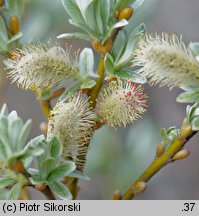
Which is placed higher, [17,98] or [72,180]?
[72,180]

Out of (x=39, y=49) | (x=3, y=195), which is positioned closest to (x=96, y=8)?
(x=39, y=49)

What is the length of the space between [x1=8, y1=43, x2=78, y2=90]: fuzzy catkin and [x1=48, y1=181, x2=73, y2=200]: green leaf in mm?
235

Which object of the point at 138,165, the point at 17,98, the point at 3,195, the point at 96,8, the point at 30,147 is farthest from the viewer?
the point at 17,98

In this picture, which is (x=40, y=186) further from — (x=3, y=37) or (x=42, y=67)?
(x=3, y=37)

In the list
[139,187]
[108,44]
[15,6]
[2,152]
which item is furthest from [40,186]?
[15,6]

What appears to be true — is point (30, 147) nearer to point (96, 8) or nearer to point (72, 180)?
point (72, 180)

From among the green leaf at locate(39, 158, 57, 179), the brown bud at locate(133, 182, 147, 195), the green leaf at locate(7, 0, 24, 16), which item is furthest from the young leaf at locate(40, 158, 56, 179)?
the green leaf at locate(7, 0, 24, 16)

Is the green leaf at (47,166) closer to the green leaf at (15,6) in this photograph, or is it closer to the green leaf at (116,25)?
the green leaf at (116,25)

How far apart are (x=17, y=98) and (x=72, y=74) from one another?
2.13 m

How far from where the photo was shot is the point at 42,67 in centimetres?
114

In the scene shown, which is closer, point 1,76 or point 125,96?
point 125,96

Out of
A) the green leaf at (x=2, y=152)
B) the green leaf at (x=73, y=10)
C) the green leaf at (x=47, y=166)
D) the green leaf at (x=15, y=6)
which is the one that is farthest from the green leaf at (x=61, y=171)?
the green leaf at (x=15, y=6)

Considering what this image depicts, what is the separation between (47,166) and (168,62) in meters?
0.34
